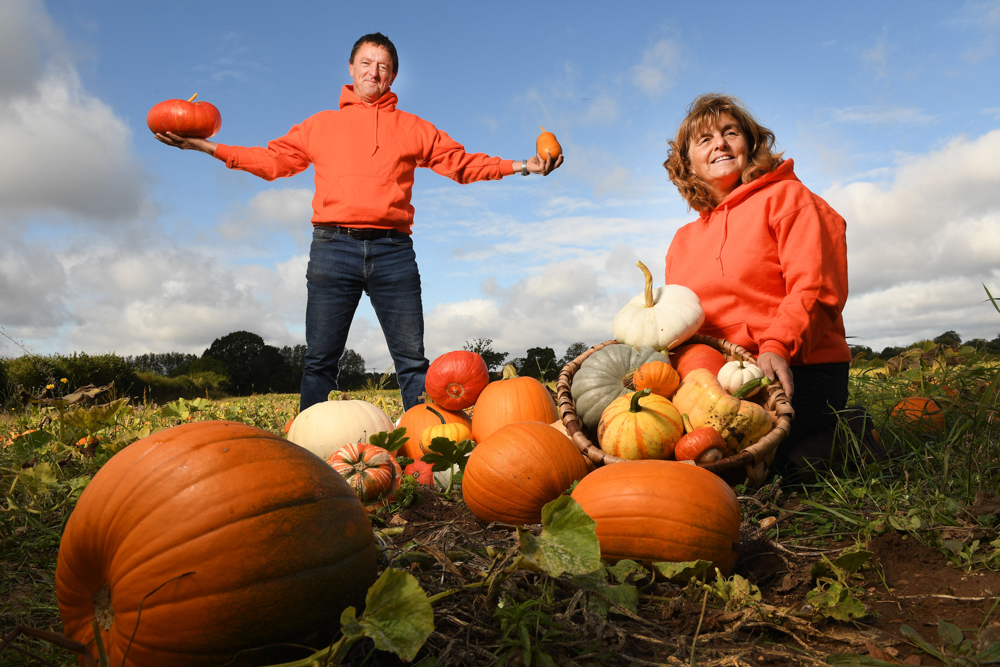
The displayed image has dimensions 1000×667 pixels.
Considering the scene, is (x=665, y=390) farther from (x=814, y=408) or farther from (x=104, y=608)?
(x=104, y=608)

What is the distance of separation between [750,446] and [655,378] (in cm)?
59

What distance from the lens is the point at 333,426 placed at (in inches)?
151

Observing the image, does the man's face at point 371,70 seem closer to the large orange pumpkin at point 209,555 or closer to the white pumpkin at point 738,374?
Result: the white pumpkin at point 738,374

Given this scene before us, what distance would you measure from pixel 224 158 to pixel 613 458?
15.7 feet

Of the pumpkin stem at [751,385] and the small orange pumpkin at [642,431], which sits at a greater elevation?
the pumpkin stem at [751,385]

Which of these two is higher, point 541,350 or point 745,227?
point 745,227

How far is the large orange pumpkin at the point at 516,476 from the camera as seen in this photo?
2.34m

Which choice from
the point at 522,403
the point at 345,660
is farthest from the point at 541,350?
the point at 345,660

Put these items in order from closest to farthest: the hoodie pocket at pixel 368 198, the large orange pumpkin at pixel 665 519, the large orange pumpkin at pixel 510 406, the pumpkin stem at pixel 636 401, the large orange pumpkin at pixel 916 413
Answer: the large orange pumpkin at pixel 665 519, the pumpkin stem at pixel 636 401, the large orange pumpkin at pixel 916 413, the large orange pumpkin at pixel 510 406, the hoodie pocket at pixel 368 198

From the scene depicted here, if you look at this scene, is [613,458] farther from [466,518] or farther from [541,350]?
[541,350]

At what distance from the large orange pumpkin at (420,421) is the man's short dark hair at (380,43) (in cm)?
355

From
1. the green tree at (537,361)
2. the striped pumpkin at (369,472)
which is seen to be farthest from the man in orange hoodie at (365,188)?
the striped pumpkin at (369,472)

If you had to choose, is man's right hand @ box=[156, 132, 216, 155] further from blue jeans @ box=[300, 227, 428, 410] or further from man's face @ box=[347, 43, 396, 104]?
man's face @ box=[347, 43, 396, 104]

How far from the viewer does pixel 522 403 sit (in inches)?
144
